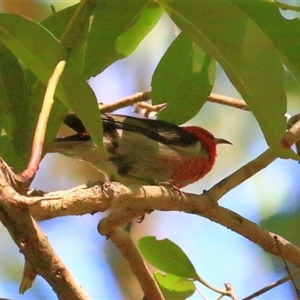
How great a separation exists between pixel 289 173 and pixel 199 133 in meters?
0.94

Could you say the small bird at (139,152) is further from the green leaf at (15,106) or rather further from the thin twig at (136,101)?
the green leaf at (15,106)

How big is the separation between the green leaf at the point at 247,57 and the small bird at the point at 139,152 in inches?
23.9

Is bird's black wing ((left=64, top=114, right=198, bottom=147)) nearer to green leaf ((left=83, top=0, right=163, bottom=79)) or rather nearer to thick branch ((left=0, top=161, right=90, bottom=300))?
green leaf ((left=83, top=0, right=163, bottom=79))

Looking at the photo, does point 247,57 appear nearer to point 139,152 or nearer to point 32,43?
point 32,43

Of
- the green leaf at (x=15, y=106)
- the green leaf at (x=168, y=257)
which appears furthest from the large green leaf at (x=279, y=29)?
the green leaf at (x=168, y=257)

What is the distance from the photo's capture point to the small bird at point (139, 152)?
1.48 m

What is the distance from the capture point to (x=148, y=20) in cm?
105

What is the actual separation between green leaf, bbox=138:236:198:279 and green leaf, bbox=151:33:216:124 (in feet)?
0.88

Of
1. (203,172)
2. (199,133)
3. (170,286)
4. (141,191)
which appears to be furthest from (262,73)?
(199,133)

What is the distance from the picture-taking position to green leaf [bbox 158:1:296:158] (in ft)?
2.65

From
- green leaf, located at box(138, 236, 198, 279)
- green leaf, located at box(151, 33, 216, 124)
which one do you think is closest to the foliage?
green leaf, located at box(151, 33, 216, 124)

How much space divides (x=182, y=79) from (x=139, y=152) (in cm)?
41

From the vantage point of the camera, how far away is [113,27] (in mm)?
1005

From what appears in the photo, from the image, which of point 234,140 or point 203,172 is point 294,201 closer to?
point 234,140
